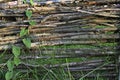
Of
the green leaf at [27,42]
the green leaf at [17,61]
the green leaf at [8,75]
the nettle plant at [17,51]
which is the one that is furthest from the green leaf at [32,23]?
the green leaf at [8,75]

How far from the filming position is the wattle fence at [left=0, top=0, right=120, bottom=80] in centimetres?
276

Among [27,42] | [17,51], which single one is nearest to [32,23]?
[27,42]

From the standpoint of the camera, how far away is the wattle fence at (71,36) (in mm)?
2762

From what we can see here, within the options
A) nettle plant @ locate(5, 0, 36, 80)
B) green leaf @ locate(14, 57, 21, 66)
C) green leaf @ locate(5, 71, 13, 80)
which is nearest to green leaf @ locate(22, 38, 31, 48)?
nettle plant @ locate(5, 0, 36, 80)

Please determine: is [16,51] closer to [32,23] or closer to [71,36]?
[32,23]

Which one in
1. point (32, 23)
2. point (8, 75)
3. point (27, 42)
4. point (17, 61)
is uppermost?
point (32, 23)

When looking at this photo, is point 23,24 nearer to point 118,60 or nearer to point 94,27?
point 94,27

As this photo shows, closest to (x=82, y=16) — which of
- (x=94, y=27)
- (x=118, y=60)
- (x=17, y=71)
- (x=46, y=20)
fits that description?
(x=94, y=27)

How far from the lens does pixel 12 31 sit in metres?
2.83

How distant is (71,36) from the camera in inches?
110

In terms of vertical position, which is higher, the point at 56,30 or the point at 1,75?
the point at 56,30

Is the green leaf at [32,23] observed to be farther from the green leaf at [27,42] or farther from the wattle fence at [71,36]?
the green leaf at [27,42]

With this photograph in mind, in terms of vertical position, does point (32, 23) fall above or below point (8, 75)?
above

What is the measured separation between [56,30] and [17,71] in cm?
50
